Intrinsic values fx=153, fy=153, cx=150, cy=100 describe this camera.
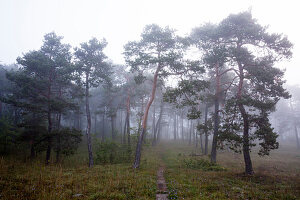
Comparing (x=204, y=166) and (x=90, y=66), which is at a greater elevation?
(x=90, y=66)

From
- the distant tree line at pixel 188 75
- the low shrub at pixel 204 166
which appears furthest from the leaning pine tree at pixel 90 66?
the low shrub at pixel 204 166

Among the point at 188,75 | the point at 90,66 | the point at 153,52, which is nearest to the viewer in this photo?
the point at 188,75

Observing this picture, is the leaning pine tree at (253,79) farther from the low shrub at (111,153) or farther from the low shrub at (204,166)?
the low shrub at (111,153)

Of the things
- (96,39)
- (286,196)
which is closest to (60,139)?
(96,39)

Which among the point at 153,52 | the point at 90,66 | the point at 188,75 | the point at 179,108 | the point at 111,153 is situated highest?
the point at 153,52

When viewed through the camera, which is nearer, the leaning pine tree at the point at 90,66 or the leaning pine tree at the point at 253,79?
the leaning pine tree at the point at 253,79

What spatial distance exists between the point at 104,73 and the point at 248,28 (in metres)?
15.2

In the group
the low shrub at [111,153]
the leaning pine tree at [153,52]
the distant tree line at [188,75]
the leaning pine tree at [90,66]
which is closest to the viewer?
the distant tree line at [188,75]

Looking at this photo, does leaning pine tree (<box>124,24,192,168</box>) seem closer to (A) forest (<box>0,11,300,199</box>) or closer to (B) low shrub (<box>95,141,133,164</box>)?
(A) forest (<box>0,11,300,199</box>)

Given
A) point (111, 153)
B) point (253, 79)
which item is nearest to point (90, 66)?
point (111, 153)

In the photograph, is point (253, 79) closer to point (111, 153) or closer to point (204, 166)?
point (204, 166)

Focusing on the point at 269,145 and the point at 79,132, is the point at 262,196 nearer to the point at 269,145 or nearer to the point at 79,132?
the point at 269,145

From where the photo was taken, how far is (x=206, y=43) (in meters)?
17.3

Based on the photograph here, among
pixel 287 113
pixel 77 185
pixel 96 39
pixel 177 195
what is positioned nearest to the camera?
pixel 177 195
